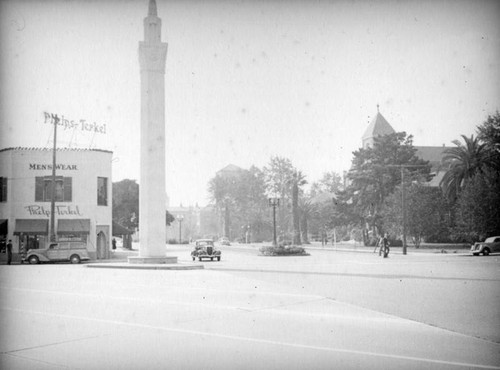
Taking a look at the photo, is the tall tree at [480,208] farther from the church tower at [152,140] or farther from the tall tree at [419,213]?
the church tower at [152,140]

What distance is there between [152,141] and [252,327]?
23208mm

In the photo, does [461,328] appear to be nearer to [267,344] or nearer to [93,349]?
[267,344]

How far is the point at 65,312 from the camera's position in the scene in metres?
12.2

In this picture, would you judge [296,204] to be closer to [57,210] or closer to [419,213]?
[419,213]

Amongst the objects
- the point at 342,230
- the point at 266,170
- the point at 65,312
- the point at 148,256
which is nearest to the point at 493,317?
the point at 65,312

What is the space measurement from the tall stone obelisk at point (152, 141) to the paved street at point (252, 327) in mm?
14525

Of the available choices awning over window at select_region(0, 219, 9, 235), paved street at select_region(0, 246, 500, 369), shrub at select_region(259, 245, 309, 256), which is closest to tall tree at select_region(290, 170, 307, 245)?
shrub at select_region(259, 245, 309, 256)

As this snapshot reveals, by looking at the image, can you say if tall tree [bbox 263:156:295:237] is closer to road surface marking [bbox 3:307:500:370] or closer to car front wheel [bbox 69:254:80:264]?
car front wheel [bbox 69:254:80:264]

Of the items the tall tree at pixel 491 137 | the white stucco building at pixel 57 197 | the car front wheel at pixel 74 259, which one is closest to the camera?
the car front wheel at pixel 74 259

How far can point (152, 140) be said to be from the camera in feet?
105

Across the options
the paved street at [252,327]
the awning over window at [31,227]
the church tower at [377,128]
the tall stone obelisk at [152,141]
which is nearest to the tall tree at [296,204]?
the church tower at [377,128]

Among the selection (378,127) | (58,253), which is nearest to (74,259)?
(58,253)

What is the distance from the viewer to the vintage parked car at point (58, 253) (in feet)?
119

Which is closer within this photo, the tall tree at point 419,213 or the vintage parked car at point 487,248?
the vintage parked car at point 487,248
